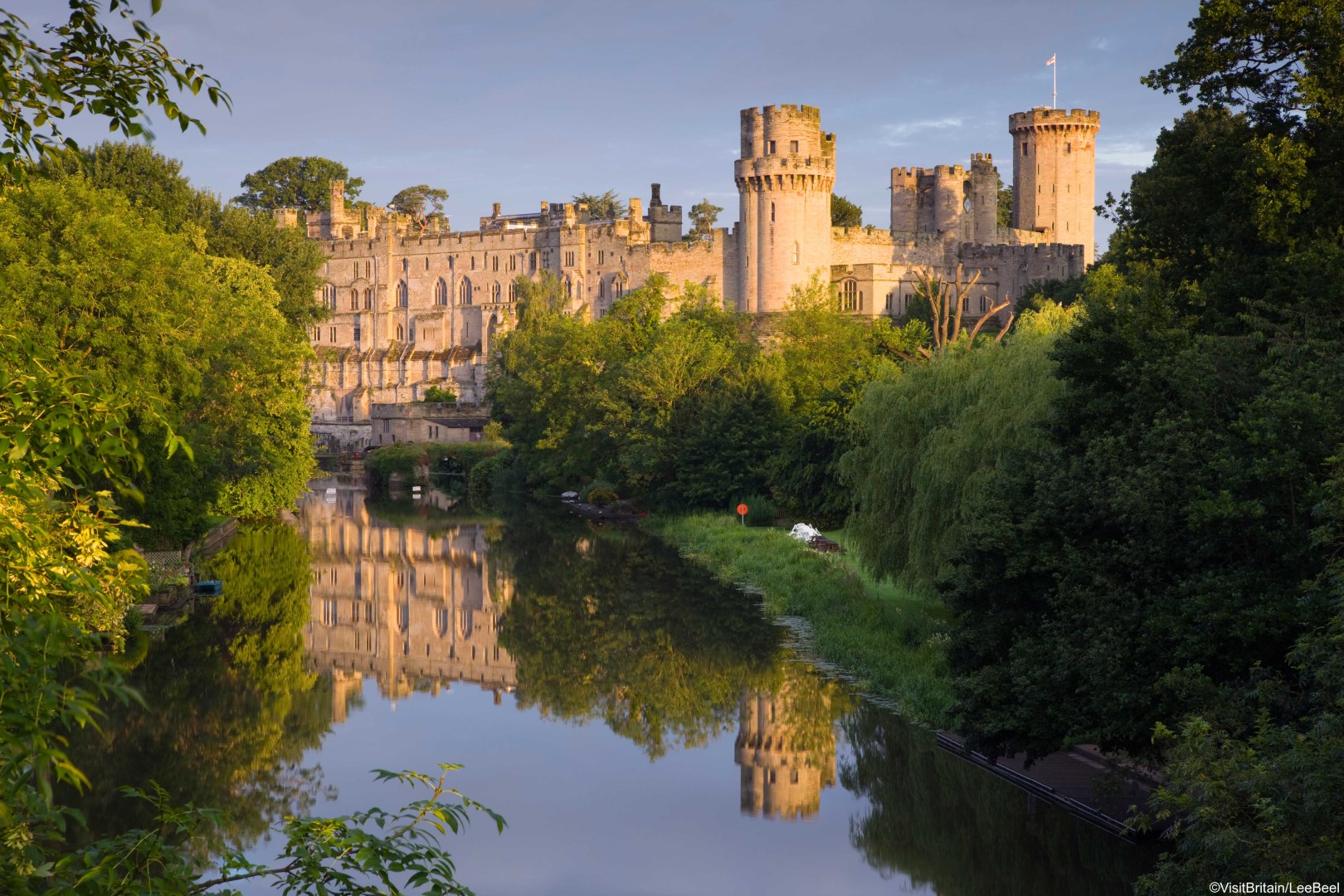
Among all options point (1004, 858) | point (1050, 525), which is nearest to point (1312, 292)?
point (1050, 525)

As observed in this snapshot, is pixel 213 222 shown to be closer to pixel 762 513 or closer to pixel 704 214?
pixel 762 513

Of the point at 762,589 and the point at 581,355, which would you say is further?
the point at 581,355

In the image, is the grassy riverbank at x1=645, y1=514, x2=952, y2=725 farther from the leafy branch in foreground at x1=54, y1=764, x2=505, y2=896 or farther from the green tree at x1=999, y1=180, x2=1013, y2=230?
the green tree at x1=999, y1=180, x2=1013, y2=230

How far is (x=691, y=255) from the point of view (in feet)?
255

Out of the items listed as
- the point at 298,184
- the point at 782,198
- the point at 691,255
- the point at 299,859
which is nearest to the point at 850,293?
the point at 782,198

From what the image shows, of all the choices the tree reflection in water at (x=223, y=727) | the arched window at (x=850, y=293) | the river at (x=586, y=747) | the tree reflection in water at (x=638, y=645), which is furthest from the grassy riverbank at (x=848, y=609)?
the arched window at (x=850, y=293)

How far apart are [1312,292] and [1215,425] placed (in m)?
2.15

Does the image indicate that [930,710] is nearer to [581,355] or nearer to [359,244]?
[581,355]

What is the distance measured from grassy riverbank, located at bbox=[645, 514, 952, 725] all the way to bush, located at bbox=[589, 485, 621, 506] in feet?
33.8

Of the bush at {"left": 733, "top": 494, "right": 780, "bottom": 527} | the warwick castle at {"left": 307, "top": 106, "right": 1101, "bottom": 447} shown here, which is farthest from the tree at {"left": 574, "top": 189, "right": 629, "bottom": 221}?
the bush at {"left": 733, "top": 494, "right": 780, "bottom": 527}

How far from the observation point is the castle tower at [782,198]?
67438mm

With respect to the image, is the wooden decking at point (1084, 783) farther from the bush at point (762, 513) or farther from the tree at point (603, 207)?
the tree at point (603, 207)

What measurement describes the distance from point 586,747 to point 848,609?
24.7 ft

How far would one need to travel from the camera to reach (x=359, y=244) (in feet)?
319
